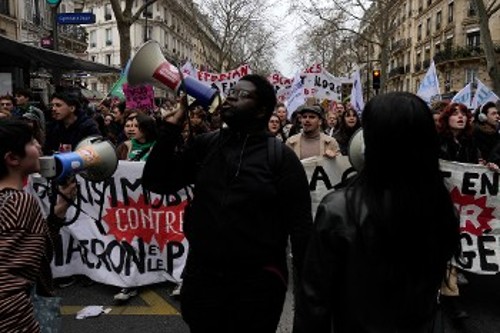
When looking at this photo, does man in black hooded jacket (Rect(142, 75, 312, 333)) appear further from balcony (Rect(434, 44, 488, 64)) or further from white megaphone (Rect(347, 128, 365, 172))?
balcony (Rect(434, 44, 488, 64))

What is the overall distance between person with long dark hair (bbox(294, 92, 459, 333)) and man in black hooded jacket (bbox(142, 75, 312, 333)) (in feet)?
1.90

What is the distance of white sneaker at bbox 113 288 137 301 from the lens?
447 centimetres

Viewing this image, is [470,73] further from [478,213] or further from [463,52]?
[478,213]

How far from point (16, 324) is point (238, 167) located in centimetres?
101

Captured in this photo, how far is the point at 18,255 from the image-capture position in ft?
6.04

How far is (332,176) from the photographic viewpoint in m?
5.07

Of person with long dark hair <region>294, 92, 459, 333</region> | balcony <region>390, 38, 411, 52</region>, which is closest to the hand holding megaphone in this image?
person with long dark hair <region>294, 92, 459, 333</region>

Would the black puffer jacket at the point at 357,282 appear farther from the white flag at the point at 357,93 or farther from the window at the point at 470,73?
the window at the point at 470,73

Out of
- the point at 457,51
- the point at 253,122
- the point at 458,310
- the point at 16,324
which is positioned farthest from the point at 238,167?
the point at 457,51

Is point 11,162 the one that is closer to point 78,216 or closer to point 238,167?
point 238,167

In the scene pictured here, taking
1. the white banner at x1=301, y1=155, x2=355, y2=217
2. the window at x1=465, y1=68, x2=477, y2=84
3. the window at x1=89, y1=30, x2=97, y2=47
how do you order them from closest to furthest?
the white banner at x1=301, y1=155, x2=355, y2=217, the window at x1=465, y1=68, x2=477, y2=84, the window at x1=89, y1=30, x2=97, y2=47

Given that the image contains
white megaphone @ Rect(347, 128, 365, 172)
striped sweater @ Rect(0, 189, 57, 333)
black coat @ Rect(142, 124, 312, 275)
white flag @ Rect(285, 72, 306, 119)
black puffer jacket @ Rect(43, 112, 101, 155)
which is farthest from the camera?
white flag @ Rect(285, 72, 306, 119)

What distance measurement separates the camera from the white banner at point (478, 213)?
14.8 feet

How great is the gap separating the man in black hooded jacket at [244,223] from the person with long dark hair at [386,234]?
58 cm
